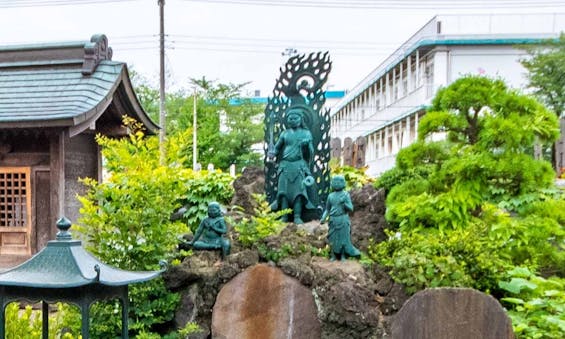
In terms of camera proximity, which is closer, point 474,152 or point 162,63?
point 474,152

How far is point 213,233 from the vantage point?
7.30m

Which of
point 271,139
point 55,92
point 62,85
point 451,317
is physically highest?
point 62,85

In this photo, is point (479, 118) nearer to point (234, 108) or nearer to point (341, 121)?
point (234, 108)

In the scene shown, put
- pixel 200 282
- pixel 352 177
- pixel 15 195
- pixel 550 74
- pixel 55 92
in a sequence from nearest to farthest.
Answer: pixel 200 282 → pixel 55 92 → pixel 15 195 → pixel 352 177 → pixel 550 74

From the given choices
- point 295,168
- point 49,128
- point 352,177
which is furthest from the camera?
point 352,177

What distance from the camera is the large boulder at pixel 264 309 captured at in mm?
6531

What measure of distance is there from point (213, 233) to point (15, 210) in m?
4.31

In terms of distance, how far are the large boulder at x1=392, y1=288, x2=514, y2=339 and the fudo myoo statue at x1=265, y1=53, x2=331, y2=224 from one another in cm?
450

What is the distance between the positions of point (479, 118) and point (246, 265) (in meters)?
3.67

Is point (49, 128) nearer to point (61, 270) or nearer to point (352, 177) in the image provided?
point (61, 270)

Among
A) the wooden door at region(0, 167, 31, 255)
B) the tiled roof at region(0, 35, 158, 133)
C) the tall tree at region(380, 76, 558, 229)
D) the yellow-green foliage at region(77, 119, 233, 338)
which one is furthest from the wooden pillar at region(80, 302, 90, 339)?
the wooden door at region(0, 167, 31, 255)

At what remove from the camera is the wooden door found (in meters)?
9.48

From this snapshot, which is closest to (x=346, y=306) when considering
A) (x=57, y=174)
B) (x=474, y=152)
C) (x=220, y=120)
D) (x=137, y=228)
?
(x=137, y=228)

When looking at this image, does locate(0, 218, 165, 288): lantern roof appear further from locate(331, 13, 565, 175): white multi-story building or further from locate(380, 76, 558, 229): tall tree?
locate(331, 13, 565, 175): white multi-story building
